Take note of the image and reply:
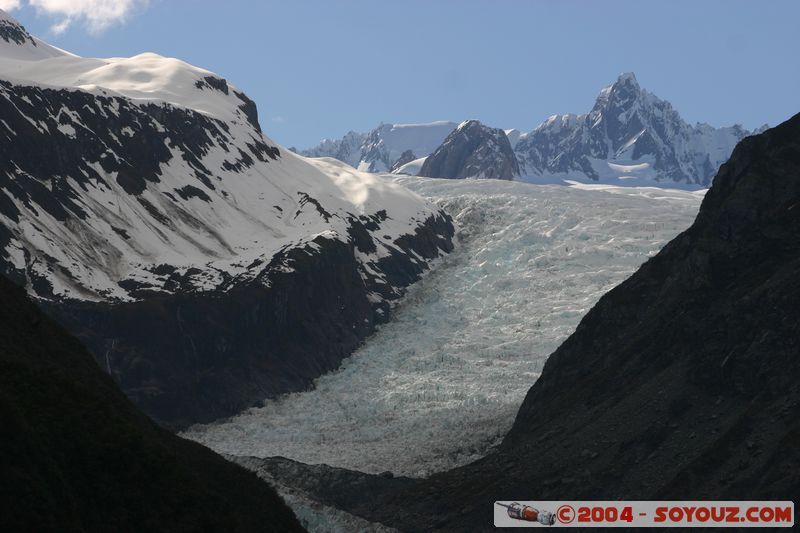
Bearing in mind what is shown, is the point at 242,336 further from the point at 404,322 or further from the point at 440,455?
the point at 440,455

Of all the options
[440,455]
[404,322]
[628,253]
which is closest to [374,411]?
[440,455]

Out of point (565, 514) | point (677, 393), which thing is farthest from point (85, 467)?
point (677, 393)

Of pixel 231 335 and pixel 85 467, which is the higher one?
pixel 85 467

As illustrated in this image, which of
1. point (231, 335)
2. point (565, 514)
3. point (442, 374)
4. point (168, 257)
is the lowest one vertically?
point (565, 514)

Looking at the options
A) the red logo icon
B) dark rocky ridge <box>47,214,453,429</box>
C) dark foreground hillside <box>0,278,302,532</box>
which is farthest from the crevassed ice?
dark foreground hillside <box>0,278,302,532</box>

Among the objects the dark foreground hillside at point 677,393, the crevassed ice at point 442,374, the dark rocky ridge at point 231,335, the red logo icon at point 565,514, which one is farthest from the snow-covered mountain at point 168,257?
the red logo icon at point 565,514

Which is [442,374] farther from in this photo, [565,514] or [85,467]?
[85,467]
